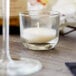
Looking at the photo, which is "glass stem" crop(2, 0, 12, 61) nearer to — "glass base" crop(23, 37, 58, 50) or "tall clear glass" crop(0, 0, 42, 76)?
"tall clear glass" crop(0, 0, 42, 76)

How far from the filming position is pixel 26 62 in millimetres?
547

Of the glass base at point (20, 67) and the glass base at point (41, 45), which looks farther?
the glass base at point (41, 45)

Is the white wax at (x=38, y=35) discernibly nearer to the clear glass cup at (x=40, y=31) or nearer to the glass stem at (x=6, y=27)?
the clear glass cup at (x=40, y=31)

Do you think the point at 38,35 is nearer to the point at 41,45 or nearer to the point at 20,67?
the point at 41,45

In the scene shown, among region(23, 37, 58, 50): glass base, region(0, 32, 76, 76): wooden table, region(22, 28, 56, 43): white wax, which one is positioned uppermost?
region(22, 28, 56, 43): white wax

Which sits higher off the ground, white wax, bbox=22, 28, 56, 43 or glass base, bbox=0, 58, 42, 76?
white wax, bbox=22, 28, 56, 43

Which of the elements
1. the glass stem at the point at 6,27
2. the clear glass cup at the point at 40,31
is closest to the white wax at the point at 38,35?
the clear glass cup at the point at 40,31

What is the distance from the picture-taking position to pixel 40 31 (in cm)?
65

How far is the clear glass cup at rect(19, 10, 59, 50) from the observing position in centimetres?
63

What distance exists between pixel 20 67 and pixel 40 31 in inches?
6.3

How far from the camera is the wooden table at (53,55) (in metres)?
0.48

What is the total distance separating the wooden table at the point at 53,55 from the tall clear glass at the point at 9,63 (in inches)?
0.8

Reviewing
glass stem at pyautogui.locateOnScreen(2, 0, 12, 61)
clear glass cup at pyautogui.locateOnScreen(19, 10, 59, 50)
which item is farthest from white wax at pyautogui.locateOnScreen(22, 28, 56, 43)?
glass stem at pyautogui.locateOnScreen(2, 0, 12, 61)

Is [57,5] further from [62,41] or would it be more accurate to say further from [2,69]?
[2,69]
